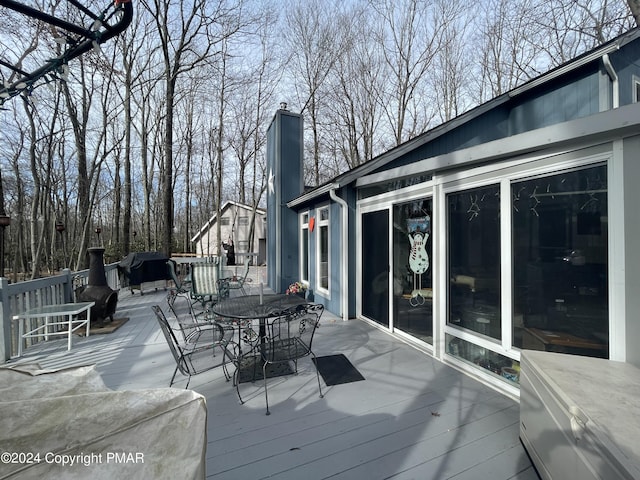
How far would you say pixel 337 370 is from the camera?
136 inches

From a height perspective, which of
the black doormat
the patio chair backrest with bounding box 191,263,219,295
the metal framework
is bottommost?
the black doormat

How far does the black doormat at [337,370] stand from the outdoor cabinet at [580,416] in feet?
5.10

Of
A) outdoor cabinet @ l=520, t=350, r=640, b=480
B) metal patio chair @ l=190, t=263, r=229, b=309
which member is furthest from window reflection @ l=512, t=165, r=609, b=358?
metal patio chair @ l=190, t=263, r=229, b=309

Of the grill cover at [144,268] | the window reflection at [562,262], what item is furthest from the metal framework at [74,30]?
the grill cover at [144,268]

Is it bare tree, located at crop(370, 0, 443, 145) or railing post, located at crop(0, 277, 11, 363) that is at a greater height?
bare tree, located at crop(370, 0, 443, 145)

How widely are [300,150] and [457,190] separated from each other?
19.2ft

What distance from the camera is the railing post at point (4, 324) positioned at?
375cm

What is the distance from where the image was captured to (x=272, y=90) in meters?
18.2

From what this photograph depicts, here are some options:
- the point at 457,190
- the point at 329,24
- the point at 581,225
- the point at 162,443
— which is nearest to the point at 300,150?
the point at 457,190

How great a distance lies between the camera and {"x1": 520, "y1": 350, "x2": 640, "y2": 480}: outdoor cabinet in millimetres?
1278

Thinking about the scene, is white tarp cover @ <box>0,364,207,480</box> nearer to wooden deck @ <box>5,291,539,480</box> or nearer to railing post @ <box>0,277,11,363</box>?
wooden deck @ <box>5,291,539,480</box>

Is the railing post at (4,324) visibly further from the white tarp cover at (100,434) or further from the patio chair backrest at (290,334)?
the white tarp cover at (100,434)

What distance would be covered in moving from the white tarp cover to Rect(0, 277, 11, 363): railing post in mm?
3595

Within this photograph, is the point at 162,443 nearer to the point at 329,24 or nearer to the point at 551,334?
the point at 551,334
